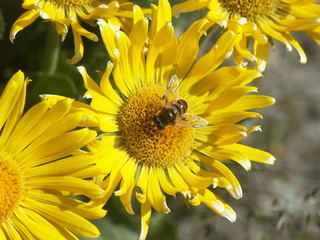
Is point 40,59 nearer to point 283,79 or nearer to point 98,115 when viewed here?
point 98,115

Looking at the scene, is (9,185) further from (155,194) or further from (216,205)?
(216,205)

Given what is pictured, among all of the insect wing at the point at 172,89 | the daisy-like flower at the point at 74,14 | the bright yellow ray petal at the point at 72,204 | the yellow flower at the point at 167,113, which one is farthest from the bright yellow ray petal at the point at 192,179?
the daisy-like flower at the point at 74,14

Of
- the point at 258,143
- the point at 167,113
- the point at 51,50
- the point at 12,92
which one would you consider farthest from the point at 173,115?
the point at 258,143

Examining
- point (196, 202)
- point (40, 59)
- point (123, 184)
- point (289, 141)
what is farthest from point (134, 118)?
point (289, 141)

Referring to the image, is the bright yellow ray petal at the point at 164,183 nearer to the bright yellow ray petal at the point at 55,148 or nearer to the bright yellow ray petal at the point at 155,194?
the bright yellow ray petal at the point at 155,194

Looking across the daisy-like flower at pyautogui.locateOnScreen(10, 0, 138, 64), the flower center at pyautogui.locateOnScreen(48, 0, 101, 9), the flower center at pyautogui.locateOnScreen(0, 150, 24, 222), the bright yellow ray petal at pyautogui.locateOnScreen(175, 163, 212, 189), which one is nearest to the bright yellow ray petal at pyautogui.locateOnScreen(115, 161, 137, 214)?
the bright yellow ray petal at pyautogui.locateOnScreen(175, 163, 212, 189)

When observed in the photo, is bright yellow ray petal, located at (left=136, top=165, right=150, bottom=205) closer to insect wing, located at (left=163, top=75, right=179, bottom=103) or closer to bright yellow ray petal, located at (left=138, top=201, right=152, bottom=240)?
bright yellow ray petal, located at (left=138, top=201, right=152, bottom=240)
